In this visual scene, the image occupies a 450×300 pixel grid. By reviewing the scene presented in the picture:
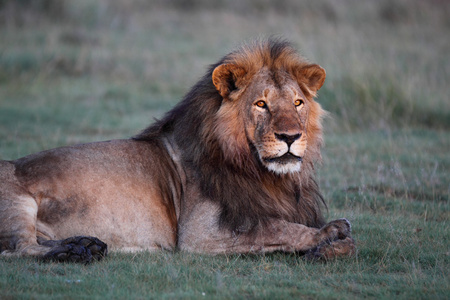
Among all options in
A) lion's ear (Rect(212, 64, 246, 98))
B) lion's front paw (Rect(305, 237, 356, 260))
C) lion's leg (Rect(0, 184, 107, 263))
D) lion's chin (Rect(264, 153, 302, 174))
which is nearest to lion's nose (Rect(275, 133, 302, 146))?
lion's chin (Rect(264, 153, 302, 174))

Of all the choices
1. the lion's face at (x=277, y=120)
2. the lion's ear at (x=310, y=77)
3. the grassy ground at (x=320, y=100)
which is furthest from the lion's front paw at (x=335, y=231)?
the lion's ear at (x=310, y=77)

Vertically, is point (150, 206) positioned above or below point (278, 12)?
below

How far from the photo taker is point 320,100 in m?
10.2

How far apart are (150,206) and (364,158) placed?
3.63 metres

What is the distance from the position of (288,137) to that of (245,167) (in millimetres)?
453

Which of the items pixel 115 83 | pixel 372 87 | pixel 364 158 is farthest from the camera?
pixel 115 83

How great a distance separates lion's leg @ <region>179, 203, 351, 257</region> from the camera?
4395mm

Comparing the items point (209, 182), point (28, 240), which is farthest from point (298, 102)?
point (28, 240)

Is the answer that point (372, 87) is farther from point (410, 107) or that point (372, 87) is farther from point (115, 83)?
point (115, 83)

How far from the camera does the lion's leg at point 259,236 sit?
14.4 feet

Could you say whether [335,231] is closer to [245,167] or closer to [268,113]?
[245,167]

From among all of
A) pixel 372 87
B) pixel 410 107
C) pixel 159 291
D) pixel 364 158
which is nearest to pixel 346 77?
pixel 372 87

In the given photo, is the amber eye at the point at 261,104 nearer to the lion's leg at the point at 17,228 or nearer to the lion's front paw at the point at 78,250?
the lion's front paw at the point at 78,250

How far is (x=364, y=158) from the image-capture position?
24.8 ft
